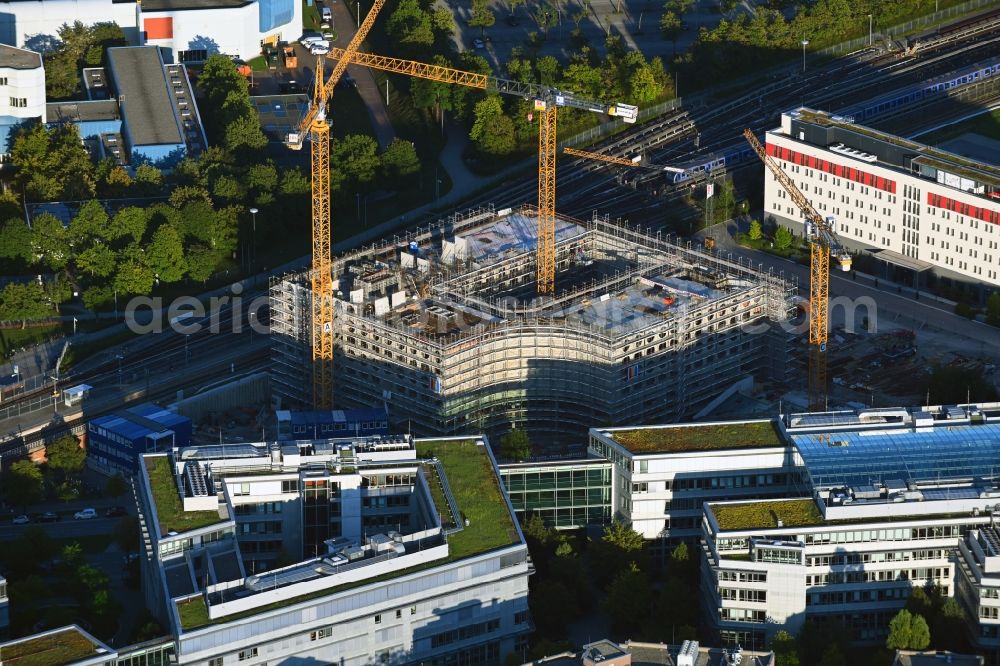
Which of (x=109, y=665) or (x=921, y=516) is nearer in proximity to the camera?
(x=109, y=665)

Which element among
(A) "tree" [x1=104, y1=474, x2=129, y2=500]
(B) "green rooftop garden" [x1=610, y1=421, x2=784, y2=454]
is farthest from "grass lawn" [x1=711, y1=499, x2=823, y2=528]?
(A) "tree" [x1=104, y1=474, x2=129, y2=500]

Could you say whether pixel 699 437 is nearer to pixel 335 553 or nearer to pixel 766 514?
pixel 766 514

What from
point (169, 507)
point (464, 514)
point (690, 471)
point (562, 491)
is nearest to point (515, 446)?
point (562, 491)

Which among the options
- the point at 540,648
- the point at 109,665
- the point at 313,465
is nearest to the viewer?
the point at 109,665

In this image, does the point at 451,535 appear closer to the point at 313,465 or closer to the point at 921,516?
the point at 313,465

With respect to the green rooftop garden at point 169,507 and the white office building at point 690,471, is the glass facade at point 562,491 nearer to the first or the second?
the white office building at point 690,471

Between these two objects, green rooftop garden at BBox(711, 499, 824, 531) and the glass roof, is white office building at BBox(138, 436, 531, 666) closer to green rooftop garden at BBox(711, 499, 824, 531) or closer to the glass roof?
green rooftop garden at BBox(711, 499, 824, 531)

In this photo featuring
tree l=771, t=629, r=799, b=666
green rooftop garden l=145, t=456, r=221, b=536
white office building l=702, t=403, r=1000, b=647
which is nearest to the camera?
tree l=771, t=629, r=799, b=666

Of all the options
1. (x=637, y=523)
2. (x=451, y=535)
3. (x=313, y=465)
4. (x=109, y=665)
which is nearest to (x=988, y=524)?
(x=637, y=523)
